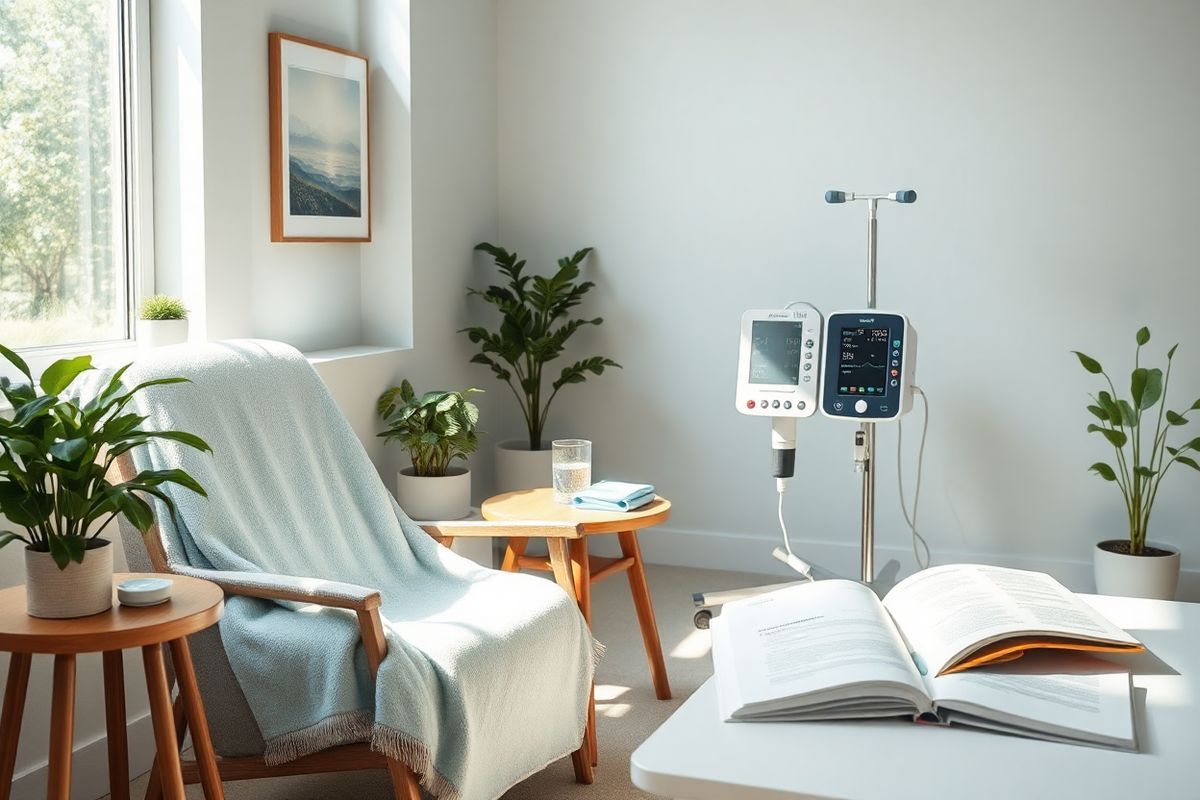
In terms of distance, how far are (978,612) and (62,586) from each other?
1.27 meters

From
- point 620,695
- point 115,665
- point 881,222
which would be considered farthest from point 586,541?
point 881,222

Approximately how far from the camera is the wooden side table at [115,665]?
65.4 inches

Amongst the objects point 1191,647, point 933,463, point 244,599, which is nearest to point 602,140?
point 933,463

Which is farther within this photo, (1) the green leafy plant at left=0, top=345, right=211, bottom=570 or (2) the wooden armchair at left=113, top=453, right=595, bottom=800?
(2) the wooden armchair at left=113, top=453, right=595, bottom=800

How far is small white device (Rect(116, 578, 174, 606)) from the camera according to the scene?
5.89 feet

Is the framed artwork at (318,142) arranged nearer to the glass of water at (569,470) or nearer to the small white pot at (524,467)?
the small white pot at (524,467)

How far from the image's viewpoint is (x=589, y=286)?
14.0 feet

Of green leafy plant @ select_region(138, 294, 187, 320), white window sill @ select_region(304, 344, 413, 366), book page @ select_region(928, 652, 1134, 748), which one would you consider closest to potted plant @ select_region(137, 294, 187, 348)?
green leafy plant @ select_region(138, 294, 187, 320)

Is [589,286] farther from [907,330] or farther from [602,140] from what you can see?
[907,330]

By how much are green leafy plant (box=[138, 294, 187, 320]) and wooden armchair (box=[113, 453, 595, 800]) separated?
650 mm

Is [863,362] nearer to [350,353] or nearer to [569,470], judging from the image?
[569,470]

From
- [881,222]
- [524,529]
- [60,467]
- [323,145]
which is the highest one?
[323,145]

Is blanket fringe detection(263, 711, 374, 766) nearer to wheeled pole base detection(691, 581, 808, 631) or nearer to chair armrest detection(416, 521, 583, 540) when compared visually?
chair armrest detection(416, 521, 583, 540)

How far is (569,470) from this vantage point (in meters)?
2.91
